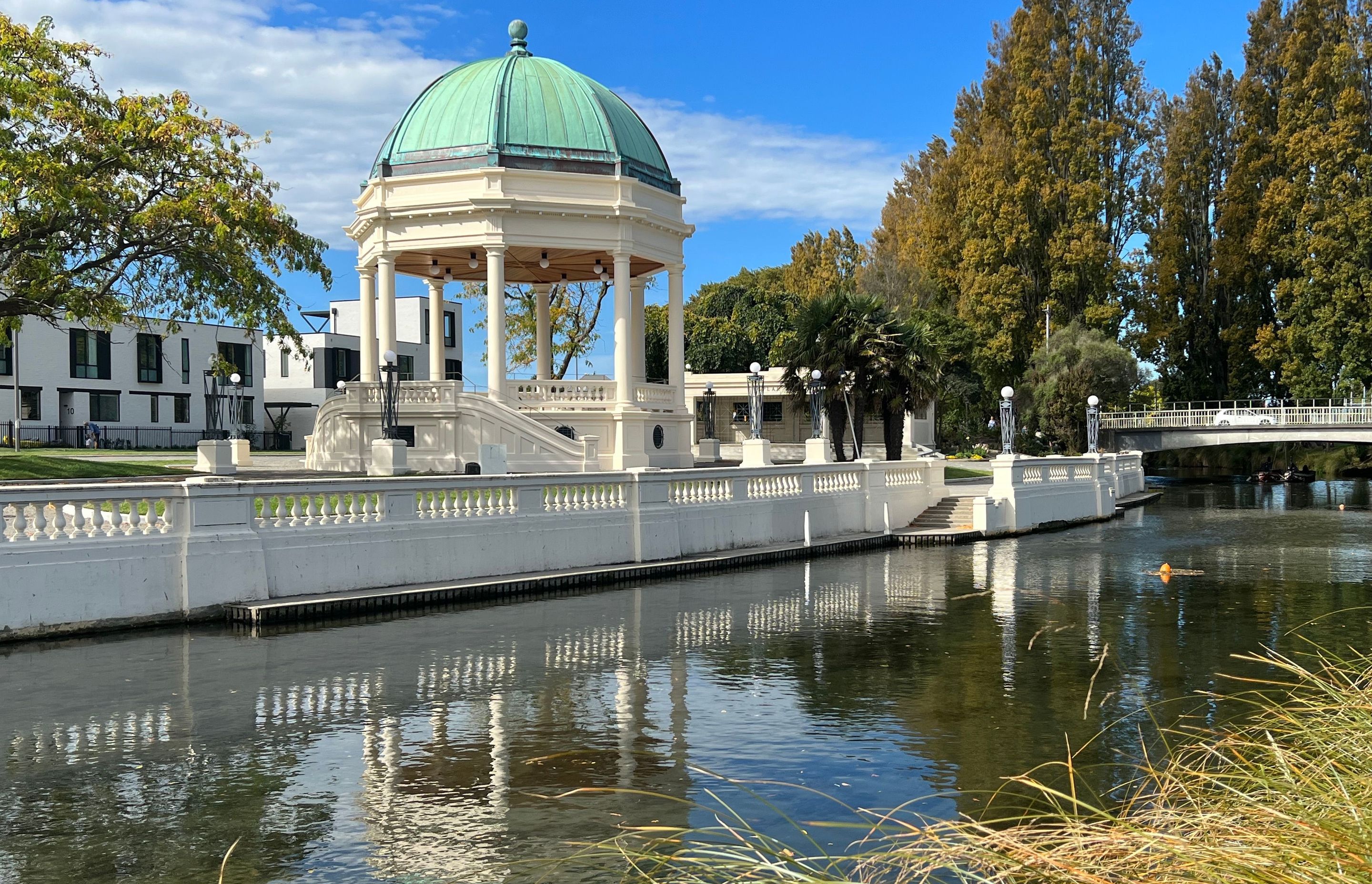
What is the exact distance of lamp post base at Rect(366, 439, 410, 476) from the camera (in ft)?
94.8

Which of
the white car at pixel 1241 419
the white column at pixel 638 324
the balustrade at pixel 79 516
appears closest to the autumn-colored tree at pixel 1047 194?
the white car at pixel 1241 419

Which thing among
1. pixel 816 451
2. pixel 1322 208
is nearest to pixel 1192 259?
pixel 1322 208

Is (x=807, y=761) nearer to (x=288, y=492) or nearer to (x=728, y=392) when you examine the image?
(x=288, y=492)

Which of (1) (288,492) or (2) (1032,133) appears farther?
(2) (1032,133)

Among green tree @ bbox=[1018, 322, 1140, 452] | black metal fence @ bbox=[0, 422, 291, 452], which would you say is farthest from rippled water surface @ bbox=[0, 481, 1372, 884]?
black metal fence @ bbox=[0, 422, 291, 452]

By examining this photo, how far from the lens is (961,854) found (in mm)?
4488

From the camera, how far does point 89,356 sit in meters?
64.6

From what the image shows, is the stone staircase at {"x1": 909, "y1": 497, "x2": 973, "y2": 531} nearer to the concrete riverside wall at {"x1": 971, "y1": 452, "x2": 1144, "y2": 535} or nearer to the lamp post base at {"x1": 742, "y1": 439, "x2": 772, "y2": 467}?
the concrete riverside wall at {"x1": 971, "y1": 452, "x2": 1144, "y2": 535}

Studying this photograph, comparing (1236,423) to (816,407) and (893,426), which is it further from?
(816,407)

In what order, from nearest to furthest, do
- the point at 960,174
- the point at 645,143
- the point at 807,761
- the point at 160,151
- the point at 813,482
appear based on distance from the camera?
the point at 807,761
the point at 160,151
the point at 813,482
the point at 645,143
the point at 960,174

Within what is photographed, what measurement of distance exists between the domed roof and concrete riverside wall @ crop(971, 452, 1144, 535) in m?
14.8

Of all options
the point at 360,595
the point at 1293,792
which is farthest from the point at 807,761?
the point at 360,595

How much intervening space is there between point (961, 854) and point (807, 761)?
456cm

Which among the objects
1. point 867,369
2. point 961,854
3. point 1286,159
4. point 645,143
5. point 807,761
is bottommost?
point 807,761
